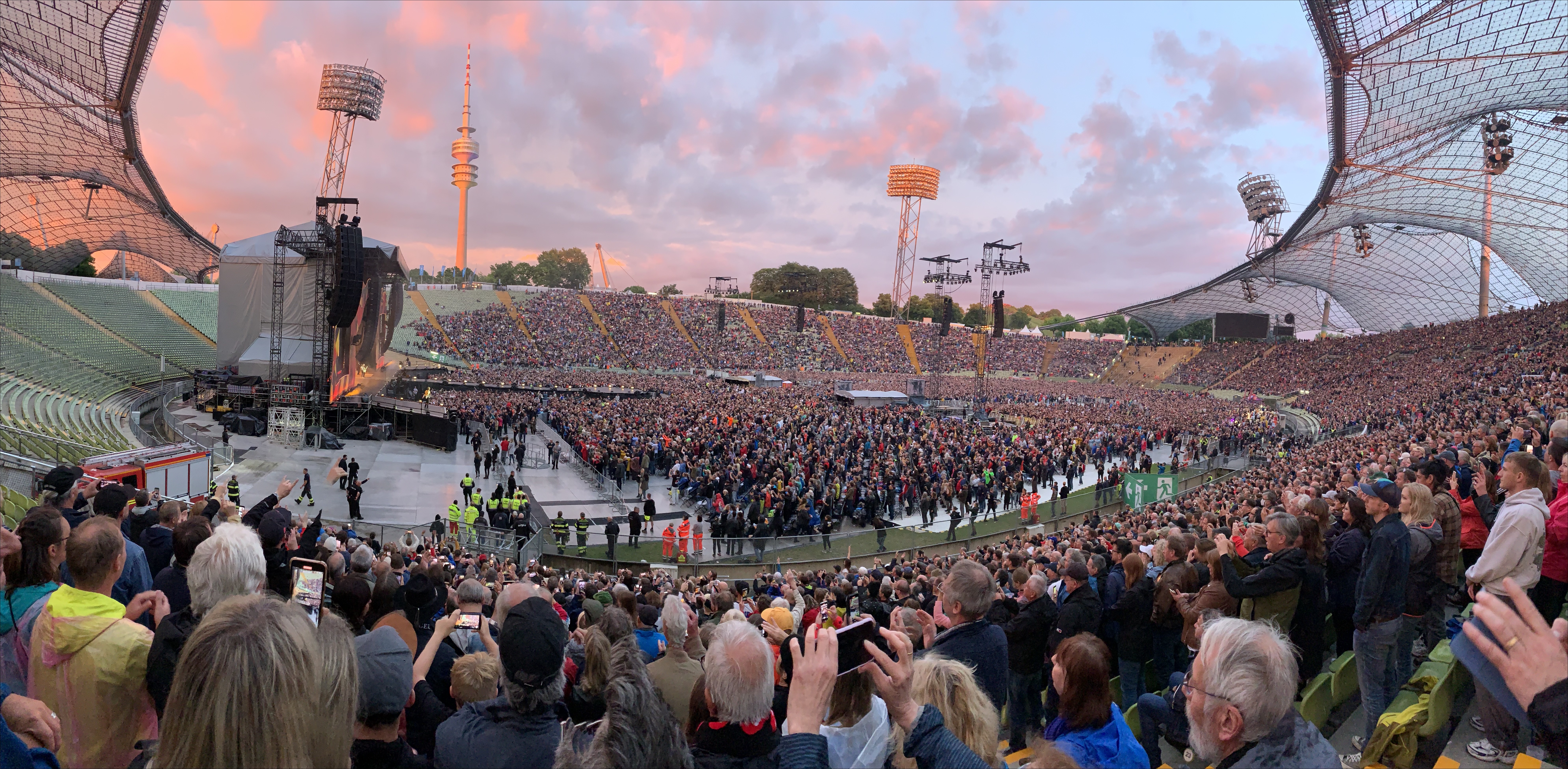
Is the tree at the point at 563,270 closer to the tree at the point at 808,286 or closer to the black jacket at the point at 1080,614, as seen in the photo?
the tree at the point at 808,286

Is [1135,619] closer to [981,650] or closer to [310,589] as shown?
[981,650]

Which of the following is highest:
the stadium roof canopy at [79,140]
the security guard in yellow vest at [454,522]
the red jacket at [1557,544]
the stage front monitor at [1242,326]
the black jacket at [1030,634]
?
the stadium roof canopy at [79,140]

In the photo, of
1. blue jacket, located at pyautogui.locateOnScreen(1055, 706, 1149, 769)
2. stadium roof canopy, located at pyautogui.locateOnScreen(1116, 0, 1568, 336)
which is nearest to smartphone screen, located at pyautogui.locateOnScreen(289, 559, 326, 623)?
blue jacket, located at pyautogui.locateOnScreen(1055, 706, 1149, 769)

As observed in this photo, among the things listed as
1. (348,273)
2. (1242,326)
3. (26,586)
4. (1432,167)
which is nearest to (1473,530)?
(26,586)

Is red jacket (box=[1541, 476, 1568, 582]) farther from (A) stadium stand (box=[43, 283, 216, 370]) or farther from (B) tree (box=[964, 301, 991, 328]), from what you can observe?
(B) tree (box=[964, 301, 991, 328])

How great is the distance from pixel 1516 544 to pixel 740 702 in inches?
145

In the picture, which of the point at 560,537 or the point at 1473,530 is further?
the point at 560,537

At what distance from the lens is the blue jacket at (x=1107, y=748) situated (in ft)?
7.84

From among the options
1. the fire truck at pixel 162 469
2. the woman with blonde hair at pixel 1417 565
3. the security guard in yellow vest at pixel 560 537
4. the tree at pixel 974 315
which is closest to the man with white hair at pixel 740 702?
the woman with blonde hair at pixel 1417 565

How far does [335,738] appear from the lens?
4.97 feet

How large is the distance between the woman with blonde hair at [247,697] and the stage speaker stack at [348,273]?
23.5 metres

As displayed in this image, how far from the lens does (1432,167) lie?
93.7ft

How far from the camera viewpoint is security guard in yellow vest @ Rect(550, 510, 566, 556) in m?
13.3

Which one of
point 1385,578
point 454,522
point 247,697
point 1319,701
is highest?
point 247,697
